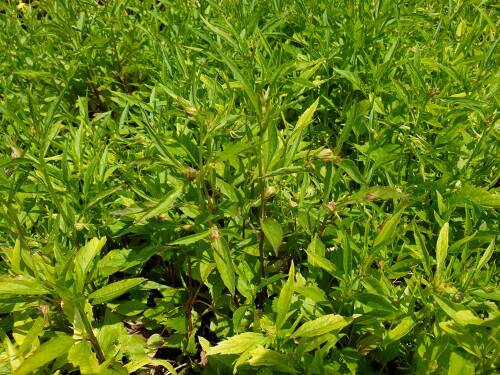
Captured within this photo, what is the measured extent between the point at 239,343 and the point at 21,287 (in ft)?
1.76

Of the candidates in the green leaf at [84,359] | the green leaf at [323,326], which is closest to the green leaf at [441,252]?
the green leaf at [323,326]

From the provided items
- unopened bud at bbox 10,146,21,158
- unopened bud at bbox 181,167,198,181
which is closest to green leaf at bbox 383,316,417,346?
unopened bud at bbox 181,167,198,181

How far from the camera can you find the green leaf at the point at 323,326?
1.16 m

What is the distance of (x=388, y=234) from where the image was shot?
1.20 m

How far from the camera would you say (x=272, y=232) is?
1217 millimetres

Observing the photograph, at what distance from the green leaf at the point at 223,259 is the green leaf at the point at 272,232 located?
113 mm

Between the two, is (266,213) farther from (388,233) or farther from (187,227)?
(388,233)

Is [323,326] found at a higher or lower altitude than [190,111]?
lower

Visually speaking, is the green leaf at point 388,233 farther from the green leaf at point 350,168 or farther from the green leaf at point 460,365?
the green leaf at point 460,365

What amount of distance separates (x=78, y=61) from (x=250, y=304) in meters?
1.60

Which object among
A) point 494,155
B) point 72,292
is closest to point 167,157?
point 72,292

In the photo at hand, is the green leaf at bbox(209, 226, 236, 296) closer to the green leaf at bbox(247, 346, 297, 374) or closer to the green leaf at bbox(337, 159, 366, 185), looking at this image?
the green leaf at bbox(247, 346, 297, 374)

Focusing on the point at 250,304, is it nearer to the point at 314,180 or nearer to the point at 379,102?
the point at 314,180

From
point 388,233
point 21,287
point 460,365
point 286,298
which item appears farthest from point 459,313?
point 21,287
